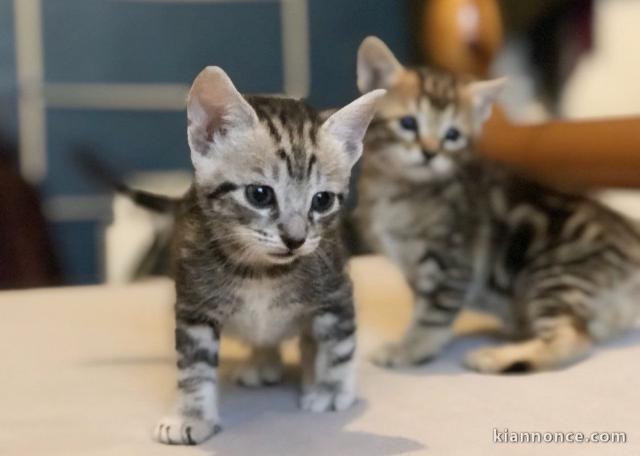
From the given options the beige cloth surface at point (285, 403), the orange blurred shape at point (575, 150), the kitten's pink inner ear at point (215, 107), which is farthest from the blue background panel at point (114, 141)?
the kitten's pink inner ear at point (215, 107)

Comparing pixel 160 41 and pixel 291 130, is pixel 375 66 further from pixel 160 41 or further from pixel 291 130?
pixel 160 41

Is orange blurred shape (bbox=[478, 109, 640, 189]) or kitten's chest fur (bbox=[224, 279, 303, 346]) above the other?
orange blurred shape (bbox=[478, 109, 640, 189])

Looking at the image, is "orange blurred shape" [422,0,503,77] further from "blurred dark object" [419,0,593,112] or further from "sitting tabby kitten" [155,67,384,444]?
"sitting tabby kitten" [155,67,384,444]

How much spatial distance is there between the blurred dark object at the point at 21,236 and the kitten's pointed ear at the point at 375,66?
4.58 ft

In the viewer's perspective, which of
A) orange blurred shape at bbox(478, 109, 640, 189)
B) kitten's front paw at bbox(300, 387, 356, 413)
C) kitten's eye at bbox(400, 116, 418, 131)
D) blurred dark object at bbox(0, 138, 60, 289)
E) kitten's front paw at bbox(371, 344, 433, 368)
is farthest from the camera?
blurred dark object at bbox(0, 138, 60, 289)

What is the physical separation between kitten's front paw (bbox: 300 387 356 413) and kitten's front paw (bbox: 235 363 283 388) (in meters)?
0.12

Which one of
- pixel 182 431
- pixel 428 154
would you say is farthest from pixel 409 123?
pixel 182 431

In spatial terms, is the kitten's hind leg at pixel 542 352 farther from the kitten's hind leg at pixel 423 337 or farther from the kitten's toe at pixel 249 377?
the kitten's toe at pixel 249 377

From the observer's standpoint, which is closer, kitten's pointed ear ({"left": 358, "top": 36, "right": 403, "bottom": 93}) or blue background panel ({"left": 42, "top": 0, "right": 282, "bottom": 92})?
kitten's pointed ear ({"left": 358, "top": 36, "right": 403, "bottom": 93})

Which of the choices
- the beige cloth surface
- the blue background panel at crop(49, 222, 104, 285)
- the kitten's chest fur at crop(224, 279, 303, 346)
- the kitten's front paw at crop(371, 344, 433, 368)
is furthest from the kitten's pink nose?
the blue background panel at crop(49, 222, 104, 285)

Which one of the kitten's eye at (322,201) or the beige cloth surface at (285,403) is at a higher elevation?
the kitten's eye at (322,201)

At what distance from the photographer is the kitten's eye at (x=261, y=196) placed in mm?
874

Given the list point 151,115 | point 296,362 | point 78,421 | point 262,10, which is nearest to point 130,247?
point 151,115

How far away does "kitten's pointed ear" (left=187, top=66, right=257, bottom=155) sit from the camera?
86 cm
